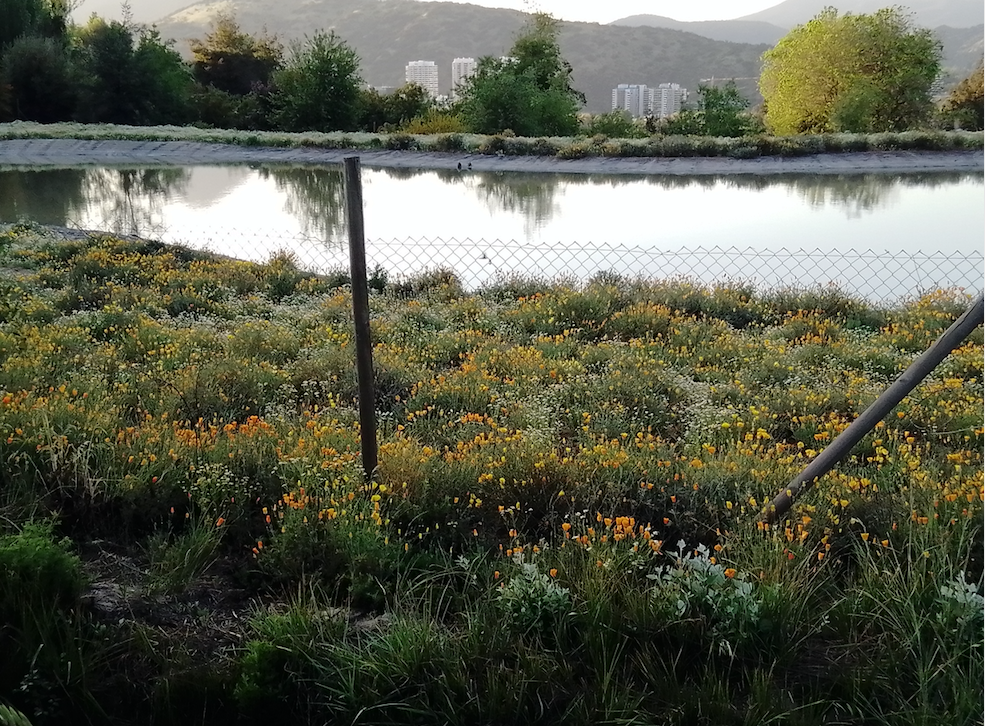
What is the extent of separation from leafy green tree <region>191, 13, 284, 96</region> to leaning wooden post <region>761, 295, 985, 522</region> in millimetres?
40464

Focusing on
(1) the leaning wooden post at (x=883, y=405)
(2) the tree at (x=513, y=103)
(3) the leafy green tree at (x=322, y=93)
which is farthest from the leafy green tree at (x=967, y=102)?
(1) the leaning wooden post at (x=883, y=405)

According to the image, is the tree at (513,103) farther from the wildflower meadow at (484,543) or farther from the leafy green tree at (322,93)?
the wildflower meadow at (484,543)

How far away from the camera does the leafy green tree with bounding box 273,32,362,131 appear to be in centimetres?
3334

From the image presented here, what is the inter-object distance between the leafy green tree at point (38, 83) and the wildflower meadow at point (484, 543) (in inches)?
1282

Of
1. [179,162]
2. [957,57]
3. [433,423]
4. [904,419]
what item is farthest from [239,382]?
[957,57]

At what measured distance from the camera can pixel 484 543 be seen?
2.98 m

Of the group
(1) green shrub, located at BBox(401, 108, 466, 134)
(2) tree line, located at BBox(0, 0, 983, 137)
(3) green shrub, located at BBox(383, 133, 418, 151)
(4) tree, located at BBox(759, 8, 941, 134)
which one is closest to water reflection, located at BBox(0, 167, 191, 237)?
(3) green shrub, located at BBox(383, 133, 418, 151)

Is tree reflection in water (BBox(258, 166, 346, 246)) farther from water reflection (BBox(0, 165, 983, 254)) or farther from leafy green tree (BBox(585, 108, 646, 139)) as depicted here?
leafy green tree (BBox(585, 108, 646, 139))

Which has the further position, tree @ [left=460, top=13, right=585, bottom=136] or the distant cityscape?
the distant cityscape

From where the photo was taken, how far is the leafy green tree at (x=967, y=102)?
94.4 feet

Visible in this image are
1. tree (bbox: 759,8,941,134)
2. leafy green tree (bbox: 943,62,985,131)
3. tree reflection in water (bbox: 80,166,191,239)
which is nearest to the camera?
tree reflection in water (bbox: 80,166,191,239)

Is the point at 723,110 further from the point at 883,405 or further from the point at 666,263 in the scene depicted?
the point at 883,405

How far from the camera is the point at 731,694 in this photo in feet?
7.35

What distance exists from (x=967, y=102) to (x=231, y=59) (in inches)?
1216
